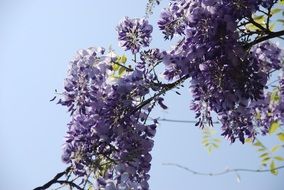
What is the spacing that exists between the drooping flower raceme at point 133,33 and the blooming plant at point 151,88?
0.25 m

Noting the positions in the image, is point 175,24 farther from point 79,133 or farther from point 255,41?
point 79,133

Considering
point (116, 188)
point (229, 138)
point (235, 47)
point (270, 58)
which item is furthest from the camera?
point (270, 58)

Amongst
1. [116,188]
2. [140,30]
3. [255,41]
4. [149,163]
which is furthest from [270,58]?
[116,188]

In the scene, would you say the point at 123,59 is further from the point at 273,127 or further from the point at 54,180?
the point at 273,127

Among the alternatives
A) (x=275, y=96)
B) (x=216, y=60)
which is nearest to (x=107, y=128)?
(x=216, y=60)

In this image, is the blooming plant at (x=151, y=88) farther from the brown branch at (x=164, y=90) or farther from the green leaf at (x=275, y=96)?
the green leaf at (x=275, y=96)

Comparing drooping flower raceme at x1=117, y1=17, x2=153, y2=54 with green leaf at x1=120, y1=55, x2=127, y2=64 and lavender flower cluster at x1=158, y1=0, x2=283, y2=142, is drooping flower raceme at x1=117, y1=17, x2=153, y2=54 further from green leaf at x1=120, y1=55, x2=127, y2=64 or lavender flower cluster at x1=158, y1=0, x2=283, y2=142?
lavender flower cluster at x1=158, y1=0, x2=283, y2=142

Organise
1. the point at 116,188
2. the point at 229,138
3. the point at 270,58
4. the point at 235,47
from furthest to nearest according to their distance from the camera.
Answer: the point at 270,58 < the point at 229,138 < the point at 116,188 < the point at 235,47

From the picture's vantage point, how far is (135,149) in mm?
3010

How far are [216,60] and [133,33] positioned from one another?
3.00 ft

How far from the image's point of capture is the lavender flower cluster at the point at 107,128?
9.73 ft

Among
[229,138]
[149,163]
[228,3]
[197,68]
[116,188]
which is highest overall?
[228,3]

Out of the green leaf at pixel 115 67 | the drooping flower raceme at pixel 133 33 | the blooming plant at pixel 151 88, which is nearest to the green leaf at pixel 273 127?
the blooming plant at pixel 151 88

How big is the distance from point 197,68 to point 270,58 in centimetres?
84
